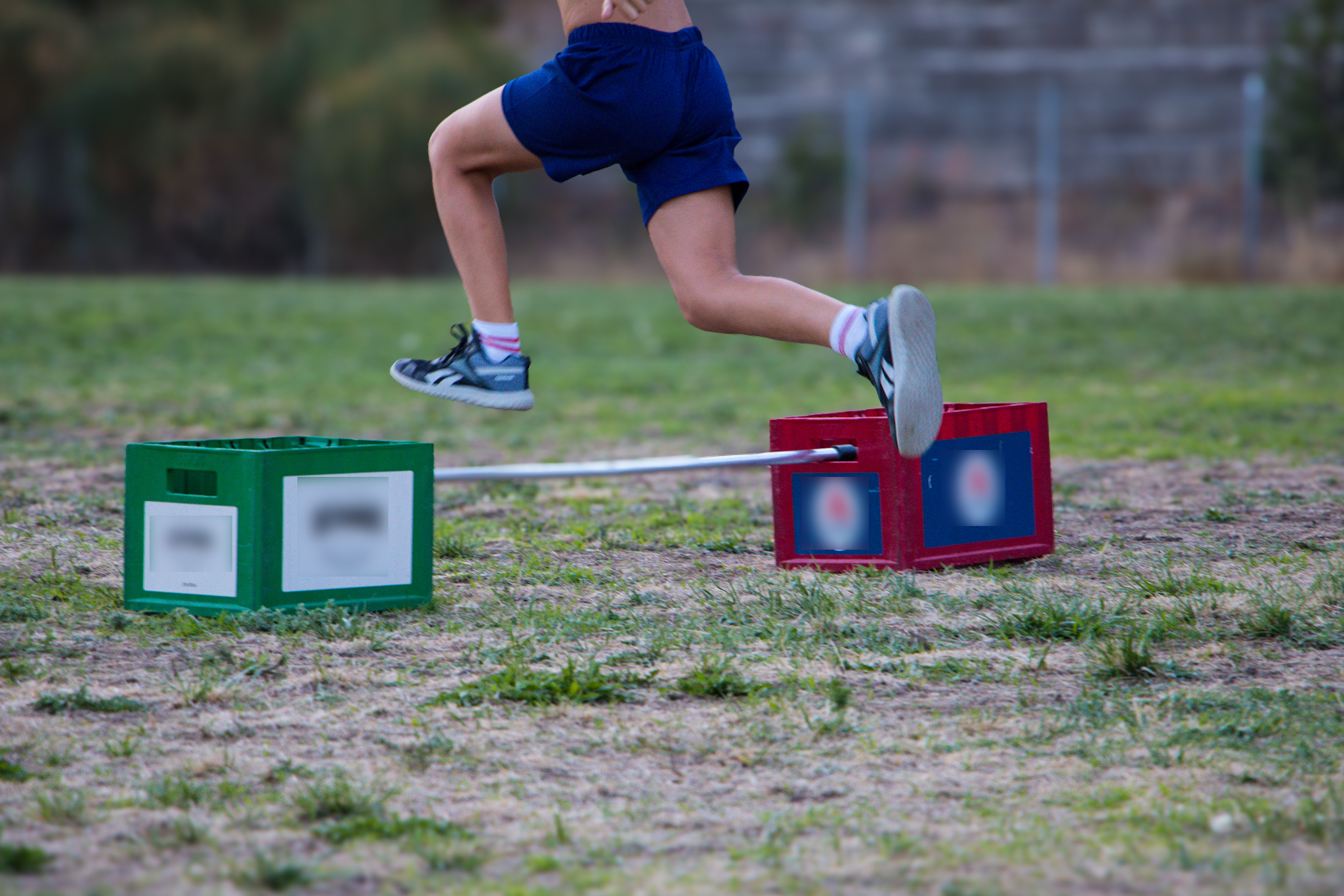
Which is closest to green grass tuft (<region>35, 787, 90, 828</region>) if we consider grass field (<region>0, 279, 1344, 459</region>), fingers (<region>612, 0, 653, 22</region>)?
fingers (<region>612, 0, 653, 22</region>)

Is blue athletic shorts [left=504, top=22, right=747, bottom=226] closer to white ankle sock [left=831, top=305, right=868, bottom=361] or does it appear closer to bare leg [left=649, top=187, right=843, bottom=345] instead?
bare leg [left=649, top=187, right=843, bottom=345]

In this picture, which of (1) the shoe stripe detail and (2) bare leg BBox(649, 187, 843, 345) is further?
(1) the shoe stripe detail

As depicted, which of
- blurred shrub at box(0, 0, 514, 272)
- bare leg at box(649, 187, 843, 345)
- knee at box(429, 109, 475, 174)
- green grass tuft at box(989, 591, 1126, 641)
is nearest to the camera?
green grass tuft at box(989, 591, 1126, 641)

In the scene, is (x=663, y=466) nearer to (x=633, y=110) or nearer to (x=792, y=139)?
(x=633, y=110)

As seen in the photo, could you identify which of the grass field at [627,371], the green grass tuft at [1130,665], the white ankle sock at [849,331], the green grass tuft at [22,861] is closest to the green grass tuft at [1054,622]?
the green grass tuft at [1130,665]

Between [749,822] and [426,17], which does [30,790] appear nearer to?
[749,822]

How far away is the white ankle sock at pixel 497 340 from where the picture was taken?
3764 mm

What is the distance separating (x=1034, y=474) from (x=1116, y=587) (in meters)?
0.48

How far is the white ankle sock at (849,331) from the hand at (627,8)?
2.75ft

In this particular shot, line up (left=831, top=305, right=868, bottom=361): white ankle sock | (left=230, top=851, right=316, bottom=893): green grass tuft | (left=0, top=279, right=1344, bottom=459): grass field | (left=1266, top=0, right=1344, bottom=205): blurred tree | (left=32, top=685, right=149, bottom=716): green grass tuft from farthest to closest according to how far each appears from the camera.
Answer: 1. (left=1266, top=0, right=1344, bottom=205): blurred tree
2. (left=0, top=279, right=1344, bottom=459): grass field
3. (left=831, top=305, right=868, bottom=361): white ankle sock
4. (left=32, top=685, right=149, bottom=716): green grass tuft
5. (left=230, top=851, right=316, bottom=893): green grass tuft

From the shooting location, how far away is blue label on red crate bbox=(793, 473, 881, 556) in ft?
12.1

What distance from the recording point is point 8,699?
8.66 ft

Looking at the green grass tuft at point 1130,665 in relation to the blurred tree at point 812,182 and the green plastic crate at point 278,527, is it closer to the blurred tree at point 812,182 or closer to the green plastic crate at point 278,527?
the green plastic crate at point 278,527

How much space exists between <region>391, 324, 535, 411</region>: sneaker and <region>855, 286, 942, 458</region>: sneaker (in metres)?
0.87
